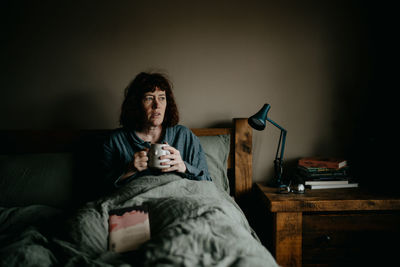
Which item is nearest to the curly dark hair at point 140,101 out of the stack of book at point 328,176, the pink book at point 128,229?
the pink book at point 128,229

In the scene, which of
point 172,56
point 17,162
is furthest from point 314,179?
point 17,162

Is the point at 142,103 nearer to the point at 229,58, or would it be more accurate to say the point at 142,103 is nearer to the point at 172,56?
the point at 172,56

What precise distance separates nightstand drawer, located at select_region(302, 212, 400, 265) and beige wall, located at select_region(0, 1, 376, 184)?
0.63m

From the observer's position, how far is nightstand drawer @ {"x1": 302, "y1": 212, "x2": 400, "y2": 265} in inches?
46.9

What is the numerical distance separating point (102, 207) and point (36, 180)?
605 mm

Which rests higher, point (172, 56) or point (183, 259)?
point (172, 56)

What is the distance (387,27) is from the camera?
5.17 feet

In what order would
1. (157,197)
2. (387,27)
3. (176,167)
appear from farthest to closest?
(387,27), (176,167), (157,197)

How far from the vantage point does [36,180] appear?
1.24 meters

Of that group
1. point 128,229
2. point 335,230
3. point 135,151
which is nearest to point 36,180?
point 135,151

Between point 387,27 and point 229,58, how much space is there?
3.44 ft

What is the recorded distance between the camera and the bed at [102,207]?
629mm

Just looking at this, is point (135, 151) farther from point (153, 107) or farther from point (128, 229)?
point (128, 229)

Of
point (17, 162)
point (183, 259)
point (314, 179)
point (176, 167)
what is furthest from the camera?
point (314, 179)
